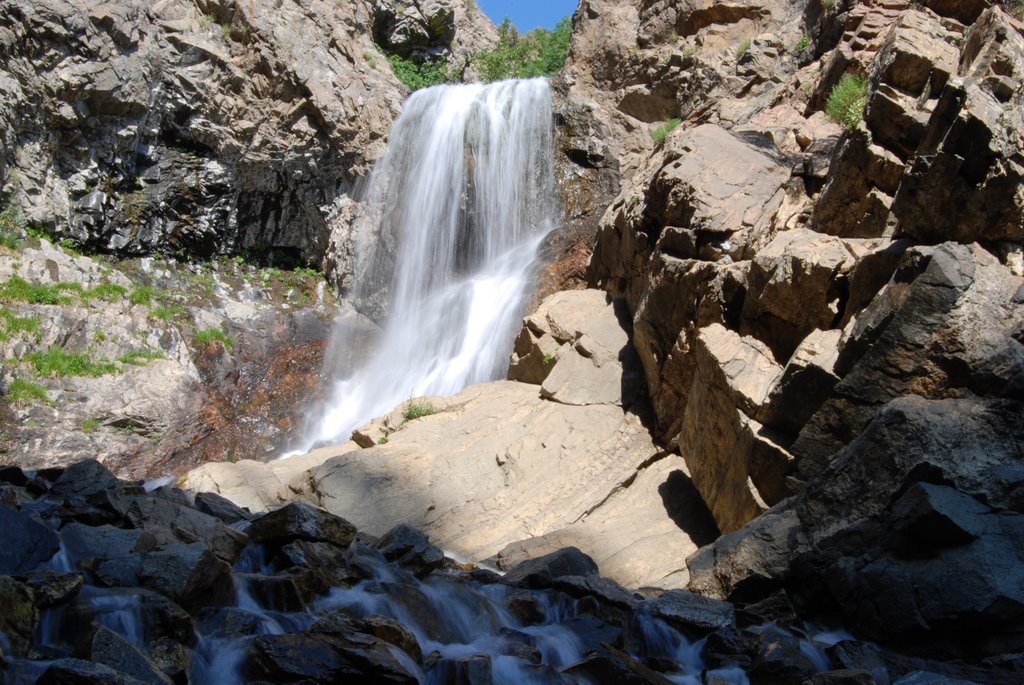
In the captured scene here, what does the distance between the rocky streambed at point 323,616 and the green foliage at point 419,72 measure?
58.4 ft

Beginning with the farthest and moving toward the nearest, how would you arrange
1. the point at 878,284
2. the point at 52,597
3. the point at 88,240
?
the point at 88,240
the point at 878,284
the point at 52,597

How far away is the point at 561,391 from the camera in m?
11.5

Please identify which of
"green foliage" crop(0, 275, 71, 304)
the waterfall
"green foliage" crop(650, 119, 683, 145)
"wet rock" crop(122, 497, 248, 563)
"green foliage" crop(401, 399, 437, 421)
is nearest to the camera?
"wet rock" crop(122, 497, 248, 563)

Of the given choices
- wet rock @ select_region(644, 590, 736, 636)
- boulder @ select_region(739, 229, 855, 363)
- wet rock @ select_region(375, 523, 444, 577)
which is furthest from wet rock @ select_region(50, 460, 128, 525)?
boulder @ select_region(739, 229, 855, 363)

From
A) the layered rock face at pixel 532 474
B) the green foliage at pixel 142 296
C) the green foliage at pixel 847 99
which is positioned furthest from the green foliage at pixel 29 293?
the green foliage at pixel 847 99

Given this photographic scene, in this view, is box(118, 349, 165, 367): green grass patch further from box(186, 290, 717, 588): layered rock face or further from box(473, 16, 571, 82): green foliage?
box(473, 16, 571, 82): green foliage

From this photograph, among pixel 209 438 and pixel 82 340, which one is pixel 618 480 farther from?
pixel 82 340

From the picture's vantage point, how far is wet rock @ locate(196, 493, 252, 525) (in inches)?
311

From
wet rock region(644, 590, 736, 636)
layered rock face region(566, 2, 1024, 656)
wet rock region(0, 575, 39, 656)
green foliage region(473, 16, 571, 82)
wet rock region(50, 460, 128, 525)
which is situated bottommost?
wet rock region(50, 460, 128, 525)

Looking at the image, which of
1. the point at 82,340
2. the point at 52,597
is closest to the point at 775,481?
the point at 52,597

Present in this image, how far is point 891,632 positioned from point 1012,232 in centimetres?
360

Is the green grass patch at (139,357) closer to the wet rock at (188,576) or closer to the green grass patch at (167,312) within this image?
the green grass patch at (167,312)

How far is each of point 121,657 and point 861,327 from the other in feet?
18.9

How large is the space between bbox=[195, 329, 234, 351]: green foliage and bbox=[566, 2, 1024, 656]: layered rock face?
27.5ft
